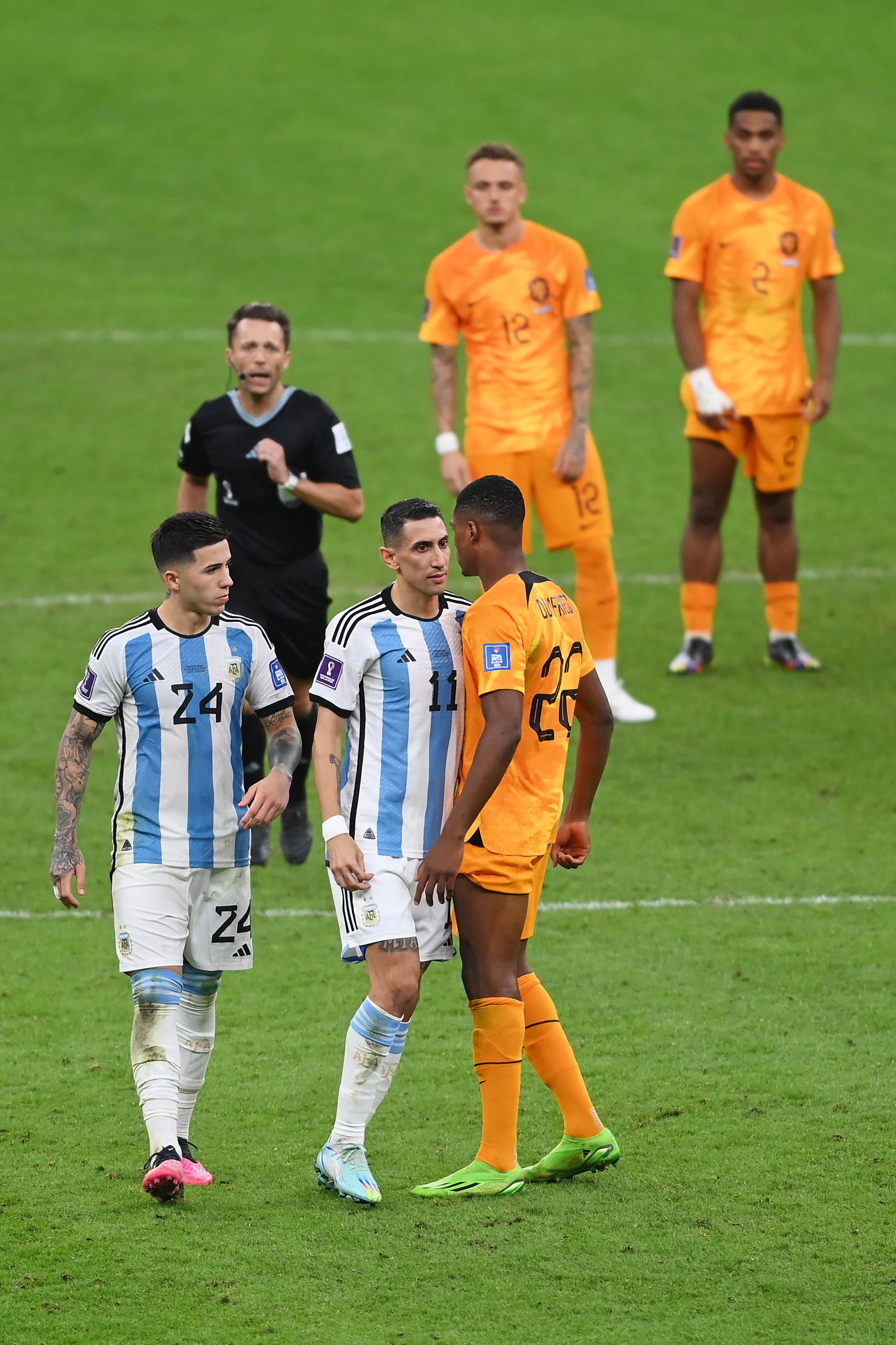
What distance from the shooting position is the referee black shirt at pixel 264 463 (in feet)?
24.4

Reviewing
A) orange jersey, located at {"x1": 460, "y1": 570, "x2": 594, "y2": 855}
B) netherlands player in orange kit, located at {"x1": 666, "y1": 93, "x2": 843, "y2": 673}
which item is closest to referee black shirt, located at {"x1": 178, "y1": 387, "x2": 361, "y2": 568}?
orange jersey, located at {"x1": 460, "y1": 570, "x2": 594, "y2": 855}

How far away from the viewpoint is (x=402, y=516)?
4.94m

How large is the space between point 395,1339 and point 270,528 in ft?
13.5

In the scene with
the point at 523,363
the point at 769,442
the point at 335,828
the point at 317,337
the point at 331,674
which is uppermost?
the point at 523,363

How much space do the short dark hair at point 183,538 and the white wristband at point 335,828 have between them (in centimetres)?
79

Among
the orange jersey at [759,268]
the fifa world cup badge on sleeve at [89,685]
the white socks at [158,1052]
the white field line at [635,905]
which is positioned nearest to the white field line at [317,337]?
the orange jersey at [759,268]

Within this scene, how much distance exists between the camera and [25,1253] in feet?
14.8

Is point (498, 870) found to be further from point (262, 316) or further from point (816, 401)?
point (816, 401)

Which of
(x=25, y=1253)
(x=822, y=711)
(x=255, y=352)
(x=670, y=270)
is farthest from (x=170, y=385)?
(x=25, y=1253)

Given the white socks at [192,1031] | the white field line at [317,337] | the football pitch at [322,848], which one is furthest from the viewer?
the white field line at [317,337]

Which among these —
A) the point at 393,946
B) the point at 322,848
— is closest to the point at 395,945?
the point at 393,946

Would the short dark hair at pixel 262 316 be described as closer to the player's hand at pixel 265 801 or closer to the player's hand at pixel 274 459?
the player's hand at pixel 274 459

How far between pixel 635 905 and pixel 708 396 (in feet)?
11.9

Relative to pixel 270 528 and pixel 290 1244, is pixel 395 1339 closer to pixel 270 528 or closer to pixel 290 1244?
pixel 290 1244
